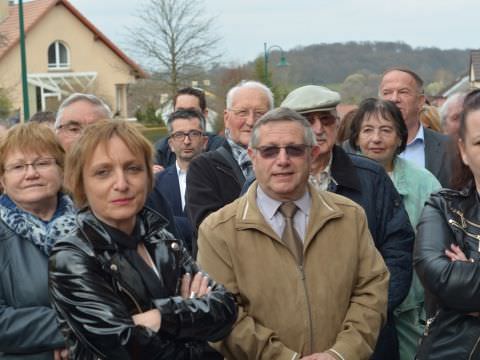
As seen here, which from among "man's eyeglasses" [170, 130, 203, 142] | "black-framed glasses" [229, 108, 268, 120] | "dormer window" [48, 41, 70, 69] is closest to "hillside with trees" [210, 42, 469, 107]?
"dormer window" [48, 41, 70, 69]

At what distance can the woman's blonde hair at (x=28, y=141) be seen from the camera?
12.6 feet

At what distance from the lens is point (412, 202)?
5105mm

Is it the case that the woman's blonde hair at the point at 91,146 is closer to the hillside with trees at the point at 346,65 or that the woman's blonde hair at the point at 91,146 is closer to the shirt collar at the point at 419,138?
the shirt collar at the point at 419,138

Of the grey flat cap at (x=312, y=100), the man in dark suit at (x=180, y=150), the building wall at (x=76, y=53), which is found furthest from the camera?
the building wall at (x=76, y=53)

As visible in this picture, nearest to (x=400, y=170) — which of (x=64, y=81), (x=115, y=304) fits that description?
(x=115, y=304)

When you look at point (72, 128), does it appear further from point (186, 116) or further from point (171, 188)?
point (186, 116)

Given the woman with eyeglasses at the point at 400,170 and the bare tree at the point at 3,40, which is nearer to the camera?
the woman with eyeglasses at the point at 400,170

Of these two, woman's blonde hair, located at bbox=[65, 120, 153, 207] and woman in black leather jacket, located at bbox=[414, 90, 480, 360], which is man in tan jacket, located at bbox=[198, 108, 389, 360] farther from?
woman's blonde hair, located at bbox=[65, 120, 153, 207]

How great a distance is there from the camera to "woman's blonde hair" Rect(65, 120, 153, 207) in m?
3.15

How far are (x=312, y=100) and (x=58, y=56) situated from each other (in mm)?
51111

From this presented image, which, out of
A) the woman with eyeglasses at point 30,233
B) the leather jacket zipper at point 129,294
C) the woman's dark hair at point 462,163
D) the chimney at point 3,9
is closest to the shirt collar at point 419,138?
the woman's dark hair at point 462,163

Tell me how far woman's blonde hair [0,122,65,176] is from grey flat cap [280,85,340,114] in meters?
1.42

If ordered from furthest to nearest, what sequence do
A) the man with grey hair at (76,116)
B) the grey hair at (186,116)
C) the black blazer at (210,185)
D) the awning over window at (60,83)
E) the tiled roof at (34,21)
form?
the tiled roof at (34,21) → the awning over window at (60,83) → the grey hair at (186,116) → the man with grey hair at (76,116) → the black blazer at (210,185)

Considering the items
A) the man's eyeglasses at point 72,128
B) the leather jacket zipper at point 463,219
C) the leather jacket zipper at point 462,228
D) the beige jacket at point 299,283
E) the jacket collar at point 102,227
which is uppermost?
the man's eyeglasses at point 72,128
